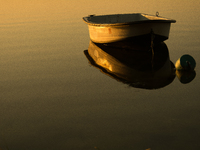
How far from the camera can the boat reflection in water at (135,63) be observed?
931 centimetres

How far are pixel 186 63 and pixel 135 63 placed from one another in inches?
71.8

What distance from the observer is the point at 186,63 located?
32.7 ft

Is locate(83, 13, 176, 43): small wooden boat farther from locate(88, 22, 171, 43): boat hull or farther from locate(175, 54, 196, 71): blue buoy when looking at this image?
locate(175, 54, 196, 71): blue buoy

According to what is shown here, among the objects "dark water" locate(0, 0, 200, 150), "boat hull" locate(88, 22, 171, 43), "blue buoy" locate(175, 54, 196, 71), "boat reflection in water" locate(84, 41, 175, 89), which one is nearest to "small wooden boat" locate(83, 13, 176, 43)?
A: "boat hull" locate(88, 22, 171, 43)

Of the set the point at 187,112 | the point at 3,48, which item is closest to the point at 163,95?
the point at 187,112

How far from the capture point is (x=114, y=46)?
13.2m

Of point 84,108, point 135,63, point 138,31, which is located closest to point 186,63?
point 135,63

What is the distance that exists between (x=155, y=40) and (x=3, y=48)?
25.4 ft

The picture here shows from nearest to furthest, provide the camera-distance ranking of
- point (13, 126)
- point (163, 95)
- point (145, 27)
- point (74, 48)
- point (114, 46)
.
A: point (13, 126)
point (163, 95)
point (145, 27)
point (114, 46)
point (74, 48)

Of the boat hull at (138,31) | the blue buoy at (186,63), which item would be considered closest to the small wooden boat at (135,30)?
the boat hull at (138,31)

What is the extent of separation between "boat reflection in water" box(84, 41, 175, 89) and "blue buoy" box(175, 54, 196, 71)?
31cm

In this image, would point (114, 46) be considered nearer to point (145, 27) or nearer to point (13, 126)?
point (145, 27)

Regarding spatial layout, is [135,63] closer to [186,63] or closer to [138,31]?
[138,31]

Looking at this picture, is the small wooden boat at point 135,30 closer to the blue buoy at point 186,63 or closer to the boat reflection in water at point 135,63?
the boat reflection in water at point 135,63
